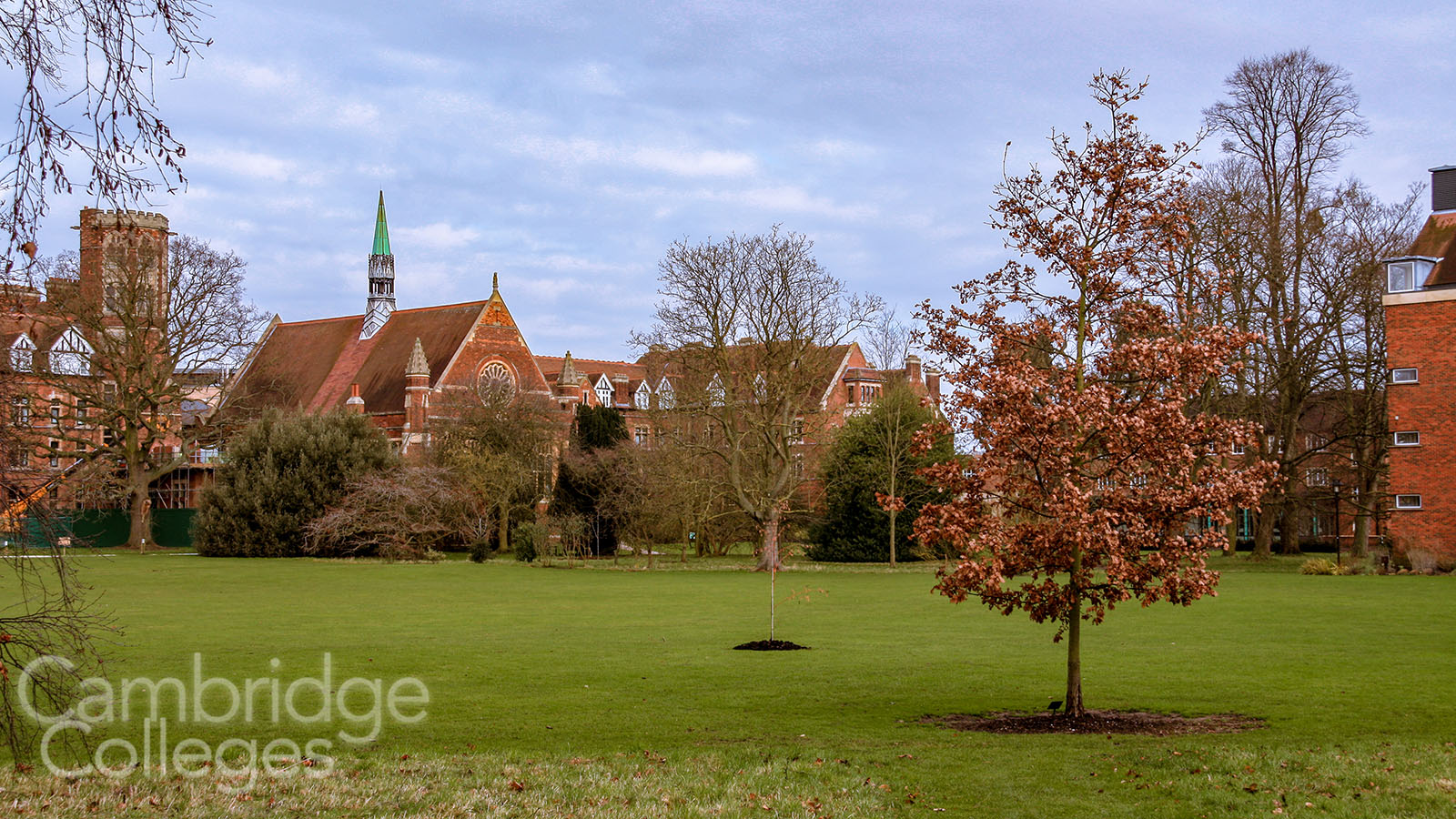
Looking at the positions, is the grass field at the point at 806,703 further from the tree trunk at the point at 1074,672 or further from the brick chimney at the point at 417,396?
the brick chimney at the point at 417,396

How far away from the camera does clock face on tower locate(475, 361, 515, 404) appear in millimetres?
54094

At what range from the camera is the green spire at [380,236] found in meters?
84.9

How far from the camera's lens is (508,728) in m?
11.2

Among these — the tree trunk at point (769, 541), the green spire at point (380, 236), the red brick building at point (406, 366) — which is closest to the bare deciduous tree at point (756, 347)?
the tree trunk at point (769, 541)

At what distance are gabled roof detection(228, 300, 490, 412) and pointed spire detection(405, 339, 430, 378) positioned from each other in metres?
0.81

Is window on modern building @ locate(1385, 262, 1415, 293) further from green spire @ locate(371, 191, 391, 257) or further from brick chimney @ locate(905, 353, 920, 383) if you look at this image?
green spire @ locate(371, 191, 391, 257)

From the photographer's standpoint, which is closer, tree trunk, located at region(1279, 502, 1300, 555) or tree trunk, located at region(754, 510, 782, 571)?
tree trunk, located at region(754, 510, 782, 571)

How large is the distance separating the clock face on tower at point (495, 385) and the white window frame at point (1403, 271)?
112 ft

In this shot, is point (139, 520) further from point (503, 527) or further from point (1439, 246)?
point (1439, 246)

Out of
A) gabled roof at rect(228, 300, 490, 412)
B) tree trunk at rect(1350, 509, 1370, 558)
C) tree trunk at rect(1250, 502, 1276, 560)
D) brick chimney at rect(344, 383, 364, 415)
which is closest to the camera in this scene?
tree trunk at rect(1350, 509, 1370, 558)

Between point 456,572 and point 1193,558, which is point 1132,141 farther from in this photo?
point 456,572

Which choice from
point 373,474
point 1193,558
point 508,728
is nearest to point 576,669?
point 508,728

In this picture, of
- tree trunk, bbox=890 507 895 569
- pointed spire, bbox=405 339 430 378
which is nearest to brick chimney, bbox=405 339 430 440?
pointed spire, bbox=405 339 430 378

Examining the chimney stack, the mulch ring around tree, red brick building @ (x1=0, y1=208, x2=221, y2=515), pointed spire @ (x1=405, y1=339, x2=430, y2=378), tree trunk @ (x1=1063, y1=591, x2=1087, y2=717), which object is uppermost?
the chimney stack
